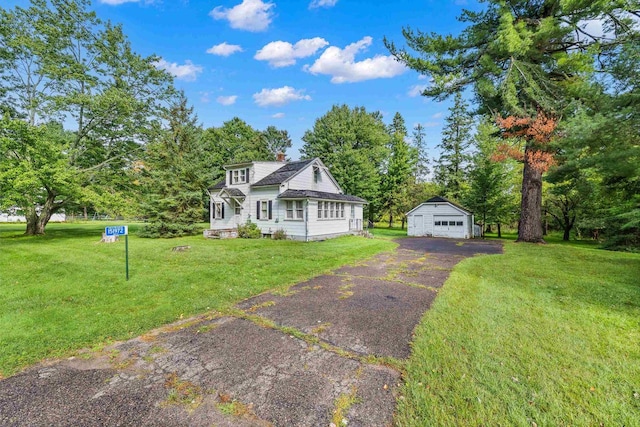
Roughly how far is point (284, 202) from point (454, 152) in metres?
26.9

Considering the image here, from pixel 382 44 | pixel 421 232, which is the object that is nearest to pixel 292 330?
pixel 382 44

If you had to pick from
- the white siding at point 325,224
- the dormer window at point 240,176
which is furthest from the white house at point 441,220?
the dormer window at point 240,176

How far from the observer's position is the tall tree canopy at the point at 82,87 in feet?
53.9

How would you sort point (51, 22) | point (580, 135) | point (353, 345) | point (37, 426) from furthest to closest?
1. point (51, 22)
2. point (580, 135)
3. point (353, 345)
4. point (37, 426)

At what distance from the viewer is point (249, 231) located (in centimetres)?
1778

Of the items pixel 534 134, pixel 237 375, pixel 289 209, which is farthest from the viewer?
pixel 289 209

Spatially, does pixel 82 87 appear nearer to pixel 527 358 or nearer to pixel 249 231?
pixel 249 231

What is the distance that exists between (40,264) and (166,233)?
9629 mm

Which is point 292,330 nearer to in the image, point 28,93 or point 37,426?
point 37,426

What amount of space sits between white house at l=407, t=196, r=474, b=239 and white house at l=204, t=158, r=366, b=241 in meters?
5.42

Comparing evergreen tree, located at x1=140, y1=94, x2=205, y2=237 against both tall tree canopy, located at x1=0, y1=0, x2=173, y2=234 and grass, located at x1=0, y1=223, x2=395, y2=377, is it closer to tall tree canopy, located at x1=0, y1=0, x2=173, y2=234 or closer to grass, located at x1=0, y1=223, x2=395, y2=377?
tall tree canopy, located at x1=0, y1=0, x2=173, y2=234

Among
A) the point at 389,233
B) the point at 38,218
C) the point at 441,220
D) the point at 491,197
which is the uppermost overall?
the point at 491,197

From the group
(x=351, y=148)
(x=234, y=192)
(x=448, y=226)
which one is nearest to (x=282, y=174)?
(x=234, y=192)

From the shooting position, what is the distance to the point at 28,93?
17.5m
